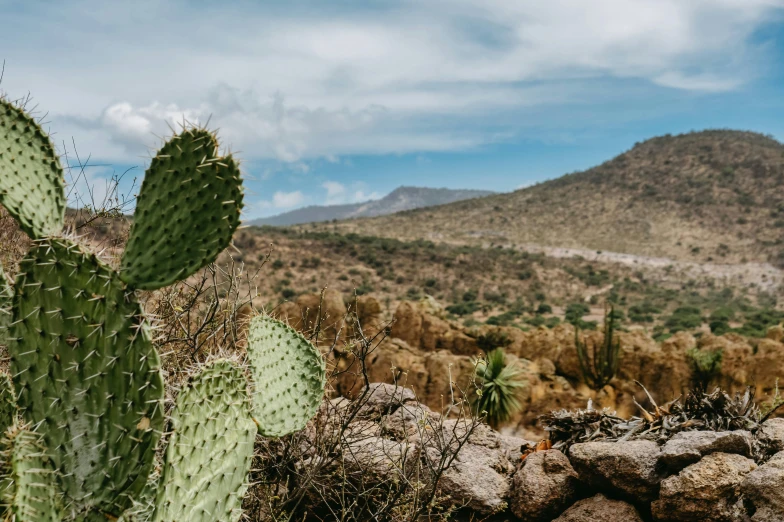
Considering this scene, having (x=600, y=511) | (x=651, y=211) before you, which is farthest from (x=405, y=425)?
(x=651, y=211)

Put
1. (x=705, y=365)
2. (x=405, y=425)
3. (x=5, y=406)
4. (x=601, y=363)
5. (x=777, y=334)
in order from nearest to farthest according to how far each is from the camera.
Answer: (x=5, y=406) → (x=405, y=425) → (x=705, y=365) → (x=601, y=363) → (x=777, y=334)

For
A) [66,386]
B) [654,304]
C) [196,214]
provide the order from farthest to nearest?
→ 1. [654,304]
2. [196,214]
3. [66,386]

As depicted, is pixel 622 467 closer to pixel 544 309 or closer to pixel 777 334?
pixel 777 334

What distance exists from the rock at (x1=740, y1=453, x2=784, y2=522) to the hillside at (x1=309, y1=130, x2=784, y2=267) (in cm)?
4641

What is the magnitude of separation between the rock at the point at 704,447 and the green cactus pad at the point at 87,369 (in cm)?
310

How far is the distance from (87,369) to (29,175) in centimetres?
91

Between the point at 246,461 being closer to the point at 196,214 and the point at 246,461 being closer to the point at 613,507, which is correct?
the point at 196,214

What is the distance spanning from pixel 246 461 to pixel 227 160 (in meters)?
1.37

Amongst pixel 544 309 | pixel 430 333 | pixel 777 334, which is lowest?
pixel 544 309

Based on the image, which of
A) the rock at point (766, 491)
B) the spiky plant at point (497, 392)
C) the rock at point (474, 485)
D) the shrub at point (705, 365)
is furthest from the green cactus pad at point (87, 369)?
the shrub at point (705, 365)

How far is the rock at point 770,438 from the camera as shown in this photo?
432 centimetres

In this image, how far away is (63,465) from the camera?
2.57 m

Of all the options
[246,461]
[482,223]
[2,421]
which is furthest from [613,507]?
[482,223]

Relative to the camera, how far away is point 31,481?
2.53 m
